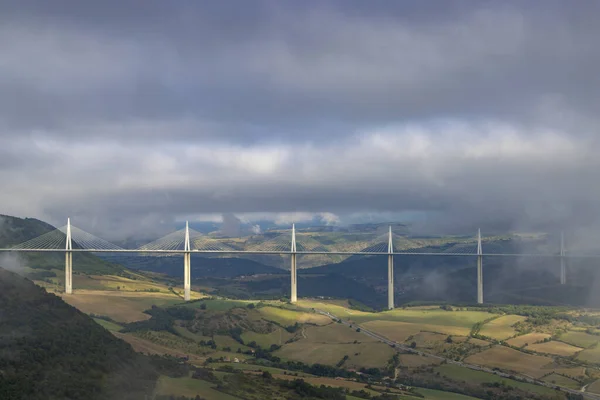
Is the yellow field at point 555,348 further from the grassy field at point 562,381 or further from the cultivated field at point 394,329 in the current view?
the cultivated field at point 394,329

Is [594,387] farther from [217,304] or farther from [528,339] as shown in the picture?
[217,304]

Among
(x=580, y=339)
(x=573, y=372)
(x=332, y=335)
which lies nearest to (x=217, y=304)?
(x=332, y=335)

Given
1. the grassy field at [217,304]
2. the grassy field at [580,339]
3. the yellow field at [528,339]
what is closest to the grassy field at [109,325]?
the grassy field at [217,304]

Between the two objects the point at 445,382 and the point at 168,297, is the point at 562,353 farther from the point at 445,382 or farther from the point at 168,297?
the point at 168,297

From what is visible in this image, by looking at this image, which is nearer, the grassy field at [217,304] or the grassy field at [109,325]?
the grassy field at [109,325]

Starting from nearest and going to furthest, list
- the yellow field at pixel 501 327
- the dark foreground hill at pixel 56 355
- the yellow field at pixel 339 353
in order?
the dark foreground hill at pixel 56 355
the yellow field at pixel 339 353
the yellow field at pixel 501 327

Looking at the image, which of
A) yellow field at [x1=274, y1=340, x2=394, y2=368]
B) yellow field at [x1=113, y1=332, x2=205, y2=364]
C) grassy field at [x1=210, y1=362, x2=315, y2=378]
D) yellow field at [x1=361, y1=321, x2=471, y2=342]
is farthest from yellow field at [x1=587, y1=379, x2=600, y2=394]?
yellow field at [x1=113, y1=332, x2=205, y2=364]

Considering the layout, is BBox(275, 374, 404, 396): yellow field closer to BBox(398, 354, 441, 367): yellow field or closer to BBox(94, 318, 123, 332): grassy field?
BBox(398, 354, 441, 367): yellow field
